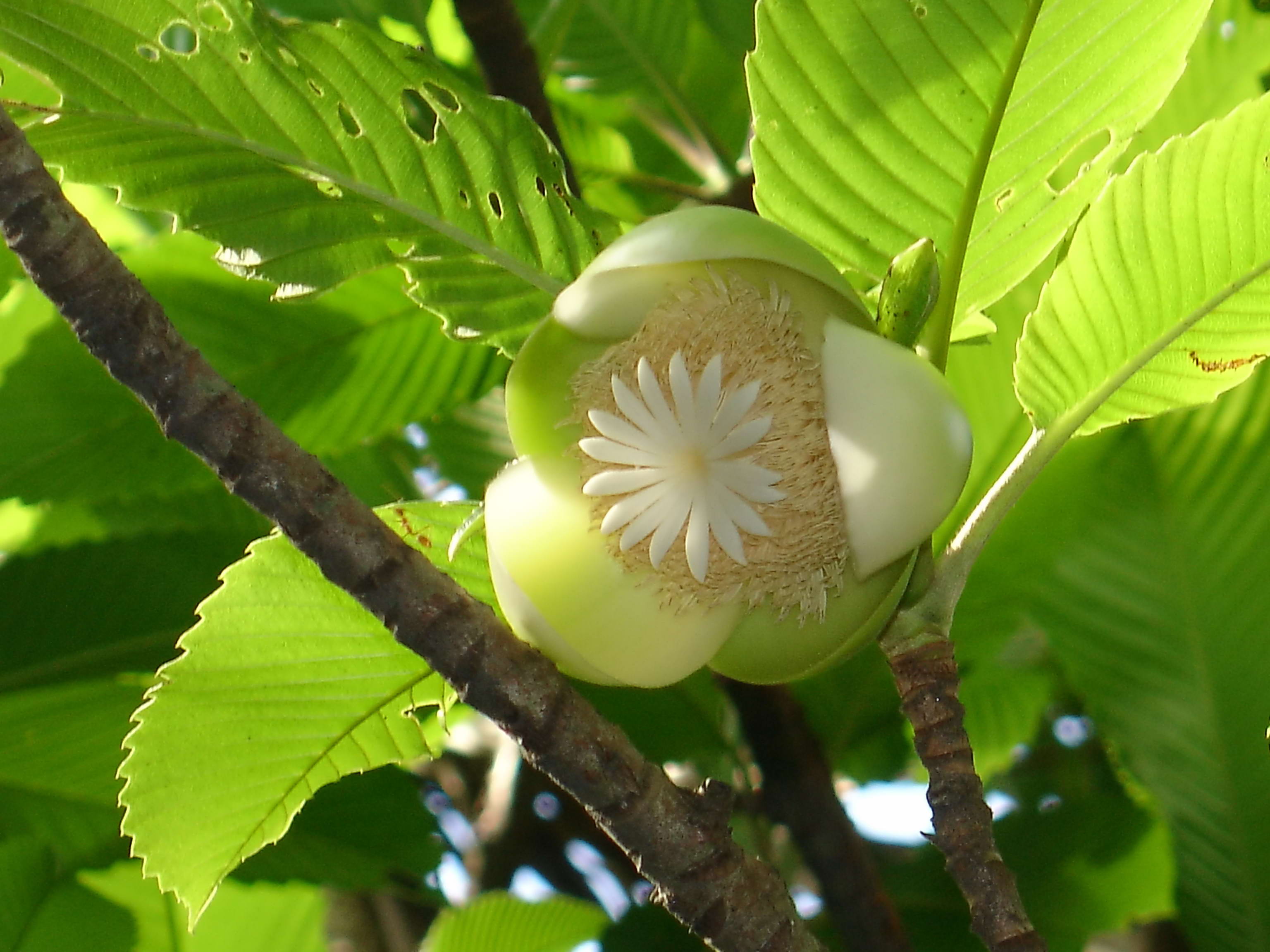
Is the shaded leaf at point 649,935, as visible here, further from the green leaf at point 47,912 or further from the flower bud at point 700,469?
the flower bud at point 700,469

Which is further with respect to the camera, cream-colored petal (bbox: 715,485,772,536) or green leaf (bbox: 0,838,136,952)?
green leaf (bbox: 0,838,136,952)

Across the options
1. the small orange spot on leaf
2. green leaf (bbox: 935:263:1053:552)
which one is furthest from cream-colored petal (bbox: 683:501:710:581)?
green leaf (bbox: 935:263:1053:552)

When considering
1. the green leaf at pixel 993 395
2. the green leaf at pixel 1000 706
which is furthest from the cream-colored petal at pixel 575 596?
the green leaf at pixel 1000 706

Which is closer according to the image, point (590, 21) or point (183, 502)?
point (183, 502)

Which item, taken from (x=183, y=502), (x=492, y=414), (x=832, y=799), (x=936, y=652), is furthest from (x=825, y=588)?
(x=183, y=502)

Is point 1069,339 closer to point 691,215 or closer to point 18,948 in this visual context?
point 691,215

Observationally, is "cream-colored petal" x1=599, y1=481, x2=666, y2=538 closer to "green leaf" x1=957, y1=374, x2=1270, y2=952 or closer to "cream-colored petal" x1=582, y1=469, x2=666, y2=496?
"cream-colored petal" x1=582, y1=469, x2=666, y2=496
